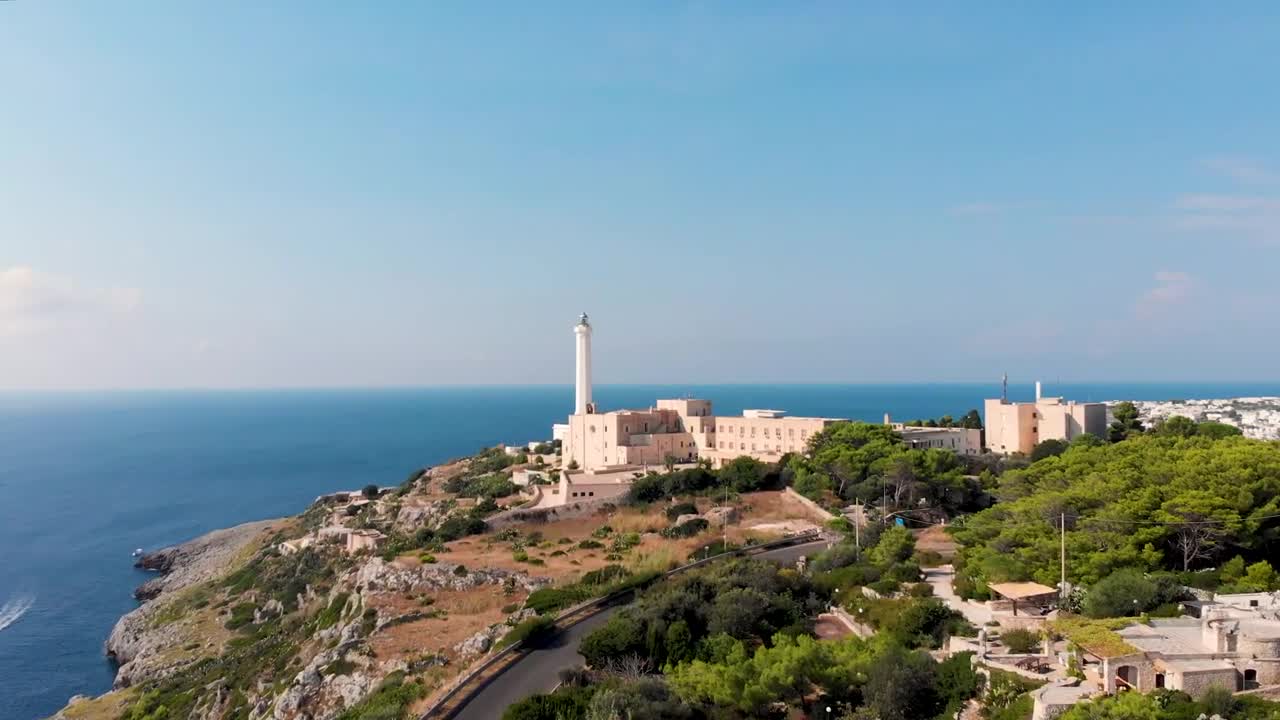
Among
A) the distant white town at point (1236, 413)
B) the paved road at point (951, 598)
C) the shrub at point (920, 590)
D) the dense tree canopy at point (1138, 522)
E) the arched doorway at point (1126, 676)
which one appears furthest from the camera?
the distant white town at point (1236, 413)

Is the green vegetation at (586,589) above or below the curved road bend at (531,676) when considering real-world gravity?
above

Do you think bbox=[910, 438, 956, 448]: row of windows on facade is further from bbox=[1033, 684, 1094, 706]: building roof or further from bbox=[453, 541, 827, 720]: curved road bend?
bbox=[1033, 684, 1094, 706]: building roof

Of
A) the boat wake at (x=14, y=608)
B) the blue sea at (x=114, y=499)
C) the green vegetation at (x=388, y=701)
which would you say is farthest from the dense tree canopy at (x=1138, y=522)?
the boat wake at (x=14, y=608)

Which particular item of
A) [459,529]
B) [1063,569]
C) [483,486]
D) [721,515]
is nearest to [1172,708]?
[1063,569]

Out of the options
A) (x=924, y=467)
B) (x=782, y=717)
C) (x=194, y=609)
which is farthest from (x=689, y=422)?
(x=782, y=717)

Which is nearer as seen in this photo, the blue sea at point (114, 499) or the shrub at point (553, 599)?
the shrub at point (553, 599)

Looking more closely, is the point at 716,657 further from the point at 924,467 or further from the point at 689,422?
the point at 689,422

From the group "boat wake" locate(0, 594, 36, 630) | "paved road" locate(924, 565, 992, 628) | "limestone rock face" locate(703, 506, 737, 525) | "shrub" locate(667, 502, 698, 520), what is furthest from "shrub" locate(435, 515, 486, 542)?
"boat wake" locate(0, 594, 36, 630)

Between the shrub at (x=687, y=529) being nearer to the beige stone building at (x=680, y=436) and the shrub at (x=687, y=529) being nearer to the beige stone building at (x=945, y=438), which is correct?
the beige stone building at (x=680, y=436)
